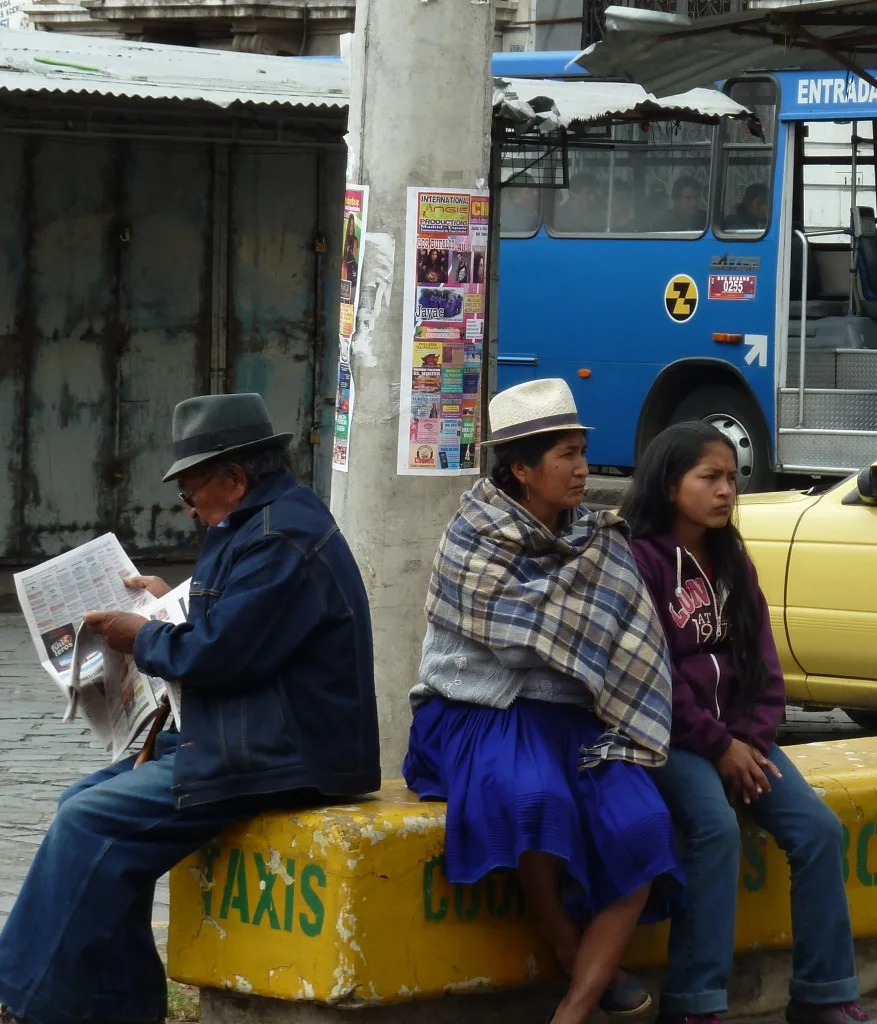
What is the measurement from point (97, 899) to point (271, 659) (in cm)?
62

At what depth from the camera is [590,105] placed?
955 cm

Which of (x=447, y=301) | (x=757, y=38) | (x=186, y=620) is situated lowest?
(x=186, y=620)

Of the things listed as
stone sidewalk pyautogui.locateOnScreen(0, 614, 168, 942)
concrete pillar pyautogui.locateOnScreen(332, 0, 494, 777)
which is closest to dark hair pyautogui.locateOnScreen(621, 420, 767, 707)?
concrete pillar pyautogui.locateOnScreen(332, 0, 494, 777)

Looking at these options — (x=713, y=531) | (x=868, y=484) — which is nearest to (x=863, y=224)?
(x=868, y=484)

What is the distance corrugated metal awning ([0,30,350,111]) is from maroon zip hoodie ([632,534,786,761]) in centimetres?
532

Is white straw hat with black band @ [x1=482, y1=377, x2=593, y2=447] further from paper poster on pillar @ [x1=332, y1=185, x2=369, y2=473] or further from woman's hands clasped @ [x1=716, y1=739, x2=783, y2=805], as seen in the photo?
paper poster on pillar @ [x1=332, y1=185, x2=369, y2=473]

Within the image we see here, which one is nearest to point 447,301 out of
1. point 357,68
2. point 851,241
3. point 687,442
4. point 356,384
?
point 356,384

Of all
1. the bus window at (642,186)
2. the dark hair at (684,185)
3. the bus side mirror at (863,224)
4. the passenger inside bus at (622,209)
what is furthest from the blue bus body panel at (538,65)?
the bus side mirror at (863,224)

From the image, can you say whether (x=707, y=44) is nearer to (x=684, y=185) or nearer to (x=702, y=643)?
(x=702, y=643)

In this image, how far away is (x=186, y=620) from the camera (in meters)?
4.05

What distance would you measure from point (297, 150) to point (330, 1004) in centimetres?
826

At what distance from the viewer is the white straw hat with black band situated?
4.17 m

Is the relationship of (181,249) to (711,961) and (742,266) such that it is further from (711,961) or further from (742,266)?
(711,961)

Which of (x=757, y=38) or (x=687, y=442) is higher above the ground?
(x=757, y=38)
